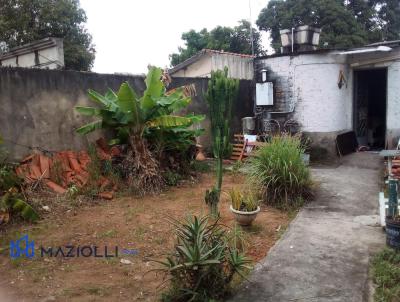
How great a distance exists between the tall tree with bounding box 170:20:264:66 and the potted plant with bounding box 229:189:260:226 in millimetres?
18839

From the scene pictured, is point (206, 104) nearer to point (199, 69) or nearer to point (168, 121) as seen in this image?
point (168, 121)

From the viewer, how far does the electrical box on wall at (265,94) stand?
424 inches

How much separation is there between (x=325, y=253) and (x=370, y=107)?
9782 millimetres

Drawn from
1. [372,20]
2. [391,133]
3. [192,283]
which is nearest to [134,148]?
[192,283]

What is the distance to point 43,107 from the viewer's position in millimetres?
7098

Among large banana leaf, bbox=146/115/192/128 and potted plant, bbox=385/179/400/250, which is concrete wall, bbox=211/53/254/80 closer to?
large banana leaf, bbox=146/115/192/128

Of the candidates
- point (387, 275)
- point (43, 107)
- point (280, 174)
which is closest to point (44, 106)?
point (43, 107)

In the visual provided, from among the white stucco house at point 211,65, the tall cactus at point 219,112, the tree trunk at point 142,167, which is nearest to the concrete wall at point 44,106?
the tree trunk at point 142,167

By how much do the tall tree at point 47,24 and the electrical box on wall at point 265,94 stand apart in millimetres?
12783

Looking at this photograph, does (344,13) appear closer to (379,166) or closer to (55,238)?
(379,166)

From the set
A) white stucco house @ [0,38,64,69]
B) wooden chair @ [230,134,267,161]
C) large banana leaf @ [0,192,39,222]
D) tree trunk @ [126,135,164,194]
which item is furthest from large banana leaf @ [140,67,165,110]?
white stucco house @ [0,38,64,69]

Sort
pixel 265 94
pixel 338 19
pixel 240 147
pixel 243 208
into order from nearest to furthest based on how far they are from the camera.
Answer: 1. pixel 243 208
2. pixel 240 147
3. pixel 265 94
4. pixel 338 19

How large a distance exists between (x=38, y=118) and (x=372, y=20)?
21736mm

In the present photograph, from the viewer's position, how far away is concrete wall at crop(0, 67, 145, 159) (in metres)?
6.62
